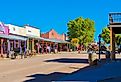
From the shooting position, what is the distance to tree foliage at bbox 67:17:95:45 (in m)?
105

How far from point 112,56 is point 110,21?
3.31m

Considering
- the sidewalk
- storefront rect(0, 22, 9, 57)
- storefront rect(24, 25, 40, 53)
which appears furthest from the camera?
storefront rect(24, 25, 40, 53)

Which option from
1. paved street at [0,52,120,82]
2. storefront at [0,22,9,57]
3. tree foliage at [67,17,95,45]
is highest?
tree foliage at [67,17,95,45]

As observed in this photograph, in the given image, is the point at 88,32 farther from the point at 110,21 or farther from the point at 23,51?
the point at 110,21

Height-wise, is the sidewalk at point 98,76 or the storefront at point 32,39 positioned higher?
the storefront at point 32,39

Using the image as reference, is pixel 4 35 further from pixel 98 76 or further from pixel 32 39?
pixel 98 76

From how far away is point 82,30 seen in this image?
106m

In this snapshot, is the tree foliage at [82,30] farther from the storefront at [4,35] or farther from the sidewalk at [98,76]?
the sidewalk at [98,76]

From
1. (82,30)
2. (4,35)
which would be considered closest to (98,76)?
(4,35)

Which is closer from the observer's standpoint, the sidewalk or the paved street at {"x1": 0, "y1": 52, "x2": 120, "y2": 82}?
the sidewalk

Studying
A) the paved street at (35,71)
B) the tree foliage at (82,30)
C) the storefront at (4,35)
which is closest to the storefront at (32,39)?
the storefront at (4,35)

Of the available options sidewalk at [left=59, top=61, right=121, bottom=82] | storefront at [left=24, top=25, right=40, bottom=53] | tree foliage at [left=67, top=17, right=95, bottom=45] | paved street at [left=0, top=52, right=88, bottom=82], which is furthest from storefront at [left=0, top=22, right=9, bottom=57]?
tree foliage at [left=67, top=17, right=95, bottom=45]

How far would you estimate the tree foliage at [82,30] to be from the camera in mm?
105438

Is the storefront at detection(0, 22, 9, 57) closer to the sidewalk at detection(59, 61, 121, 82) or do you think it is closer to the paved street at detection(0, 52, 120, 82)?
the paved street at detection(0, 52, 120, 82)
